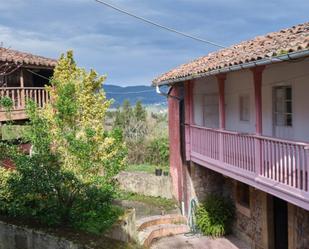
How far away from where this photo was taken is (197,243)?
1519 cm

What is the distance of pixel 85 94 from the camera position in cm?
1447

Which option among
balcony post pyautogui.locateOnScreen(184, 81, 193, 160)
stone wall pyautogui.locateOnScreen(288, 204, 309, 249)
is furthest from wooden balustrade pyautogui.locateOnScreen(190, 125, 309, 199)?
stone wall pyautogui.locateOnScreen(288, 204, 309, 249)

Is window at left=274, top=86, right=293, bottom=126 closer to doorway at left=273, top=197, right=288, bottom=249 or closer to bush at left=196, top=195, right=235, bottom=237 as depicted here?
doorway at left=273, top=197, right=288, bottom=249

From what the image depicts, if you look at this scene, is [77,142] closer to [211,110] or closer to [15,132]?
[15,132]

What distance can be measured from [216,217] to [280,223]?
328cm

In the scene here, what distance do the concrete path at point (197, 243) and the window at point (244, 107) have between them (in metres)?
4.48

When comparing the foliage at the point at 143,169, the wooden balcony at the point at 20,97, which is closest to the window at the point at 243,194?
the wooden balcony at the point at 20,97

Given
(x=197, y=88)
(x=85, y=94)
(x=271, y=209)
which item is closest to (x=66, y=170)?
(x=85, y=94)

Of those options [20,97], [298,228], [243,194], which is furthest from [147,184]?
[298,228]

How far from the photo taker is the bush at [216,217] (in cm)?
1565

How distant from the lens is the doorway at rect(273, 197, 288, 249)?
12.6 meters

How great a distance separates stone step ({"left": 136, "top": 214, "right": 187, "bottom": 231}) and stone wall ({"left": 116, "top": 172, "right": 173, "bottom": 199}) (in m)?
3.20

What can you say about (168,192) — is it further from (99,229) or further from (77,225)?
(77,225)

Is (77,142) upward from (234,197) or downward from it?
upward
